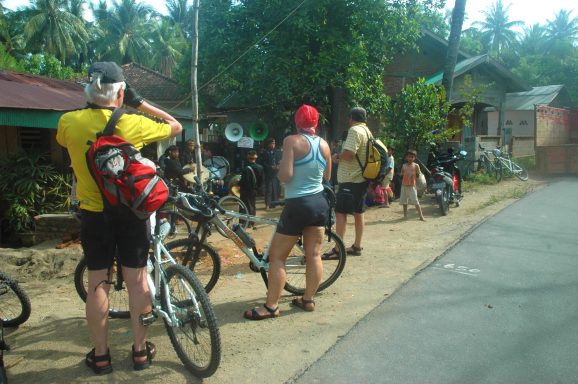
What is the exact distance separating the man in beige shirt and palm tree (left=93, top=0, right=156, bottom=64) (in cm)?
3984

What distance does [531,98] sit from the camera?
28.0 m

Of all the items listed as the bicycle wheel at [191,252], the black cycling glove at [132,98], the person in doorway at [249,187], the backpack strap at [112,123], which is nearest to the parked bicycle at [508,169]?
the person in doorway at [249,187]

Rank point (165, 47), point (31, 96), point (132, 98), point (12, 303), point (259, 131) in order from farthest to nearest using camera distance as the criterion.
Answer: point (165, 47), point (259, 131), point (31, 96), point (12, 303), point (132, 98)

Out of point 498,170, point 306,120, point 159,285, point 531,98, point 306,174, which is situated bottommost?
point 159,285

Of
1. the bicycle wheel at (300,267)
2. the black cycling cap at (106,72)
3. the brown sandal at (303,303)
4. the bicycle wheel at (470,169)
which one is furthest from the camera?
the bicycle wheel at (470,169)

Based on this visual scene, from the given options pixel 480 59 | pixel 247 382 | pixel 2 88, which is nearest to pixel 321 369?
pixel 247 382

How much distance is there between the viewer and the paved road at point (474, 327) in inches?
124

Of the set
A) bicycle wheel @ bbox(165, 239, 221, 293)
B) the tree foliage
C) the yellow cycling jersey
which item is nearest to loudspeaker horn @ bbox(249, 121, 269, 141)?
the tree foliage

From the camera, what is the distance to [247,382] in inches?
120

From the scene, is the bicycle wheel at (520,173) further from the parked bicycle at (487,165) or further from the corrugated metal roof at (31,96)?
the corrugated metal roof at (31,96)

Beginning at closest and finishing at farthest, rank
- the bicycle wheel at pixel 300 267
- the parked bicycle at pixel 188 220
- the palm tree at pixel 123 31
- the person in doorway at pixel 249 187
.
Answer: the bicycle wheel at pixel 300 267, the parked bicycle at pixel 188 220, the person in doorway at pixel 249 187, the palm tree at pixel 123 31

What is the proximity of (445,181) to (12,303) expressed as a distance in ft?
24.3

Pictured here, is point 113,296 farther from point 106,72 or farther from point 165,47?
point 165,47

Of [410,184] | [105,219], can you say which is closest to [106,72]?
[105,219]
